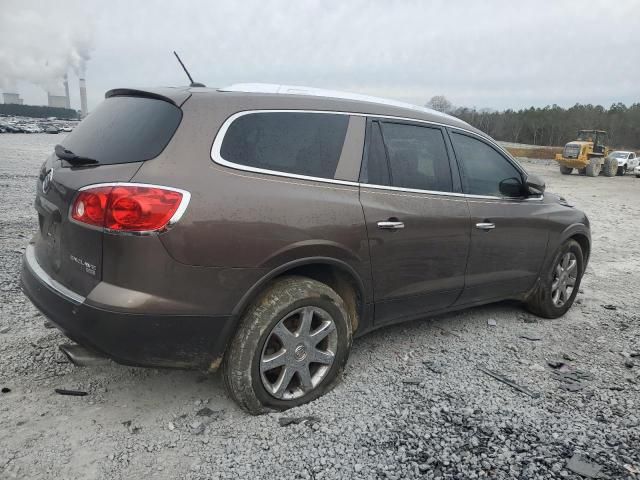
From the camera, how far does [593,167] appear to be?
2809cm

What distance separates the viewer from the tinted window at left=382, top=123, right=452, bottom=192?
3.25m

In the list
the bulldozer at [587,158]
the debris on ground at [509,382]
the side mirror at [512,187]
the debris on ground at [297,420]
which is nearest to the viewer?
the debris on ground at [297,420]

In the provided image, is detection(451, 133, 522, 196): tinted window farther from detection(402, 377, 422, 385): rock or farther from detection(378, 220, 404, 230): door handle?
detection(402, 377, 422, 385): rock

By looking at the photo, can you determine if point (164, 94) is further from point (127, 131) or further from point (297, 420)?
point (297, 420)

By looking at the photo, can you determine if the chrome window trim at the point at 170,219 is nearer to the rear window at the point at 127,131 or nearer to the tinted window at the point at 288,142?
the rear window at the point at 127,131

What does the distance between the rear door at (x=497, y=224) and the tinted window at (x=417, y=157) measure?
0.65 ft

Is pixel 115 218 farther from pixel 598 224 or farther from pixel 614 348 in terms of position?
pixel 598 224

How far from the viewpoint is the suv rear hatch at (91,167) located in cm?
236

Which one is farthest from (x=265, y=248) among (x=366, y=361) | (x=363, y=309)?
(x=366, y=361)

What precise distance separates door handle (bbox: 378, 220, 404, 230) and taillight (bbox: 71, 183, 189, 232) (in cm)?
124

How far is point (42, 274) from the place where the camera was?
2668 millimetres

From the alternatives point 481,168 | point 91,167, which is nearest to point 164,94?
point 91,167

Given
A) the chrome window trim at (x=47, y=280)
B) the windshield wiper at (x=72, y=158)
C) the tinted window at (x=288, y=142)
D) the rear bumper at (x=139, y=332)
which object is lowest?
the rear bumper at (x=139, y=332)

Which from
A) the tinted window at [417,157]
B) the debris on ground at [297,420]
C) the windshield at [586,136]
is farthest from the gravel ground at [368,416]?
the windshield at [586,136]
